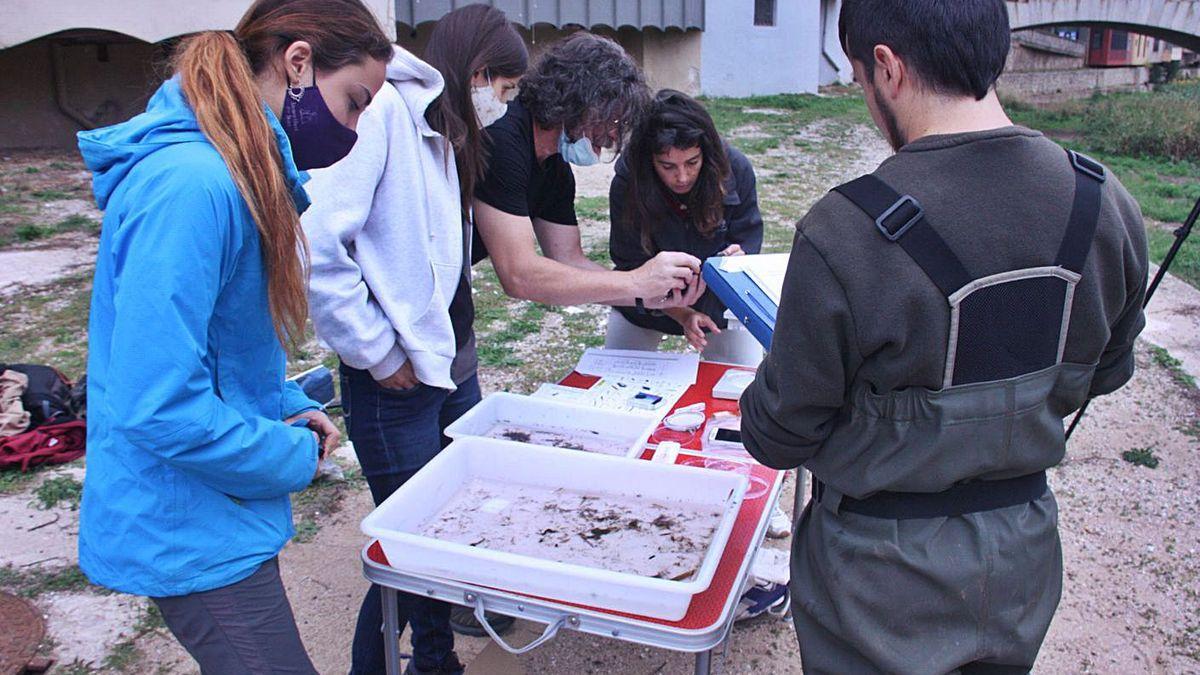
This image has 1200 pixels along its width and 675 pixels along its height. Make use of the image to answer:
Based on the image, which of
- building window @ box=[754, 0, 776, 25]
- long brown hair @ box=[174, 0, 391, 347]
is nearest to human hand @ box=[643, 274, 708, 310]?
long brown hair @ box=[174, 0, 391, 347]

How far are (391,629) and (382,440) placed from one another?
1.34 ft

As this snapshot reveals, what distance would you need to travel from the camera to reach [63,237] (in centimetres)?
719

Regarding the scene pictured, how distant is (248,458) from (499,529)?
59 cm

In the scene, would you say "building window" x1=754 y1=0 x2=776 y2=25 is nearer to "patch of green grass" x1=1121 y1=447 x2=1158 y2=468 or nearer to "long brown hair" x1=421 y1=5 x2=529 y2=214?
"patch of green grass" x1=1121 y1=447 x2=1158 y2=468

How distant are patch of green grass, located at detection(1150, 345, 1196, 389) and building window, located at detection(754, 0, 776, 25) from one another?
49.5ft

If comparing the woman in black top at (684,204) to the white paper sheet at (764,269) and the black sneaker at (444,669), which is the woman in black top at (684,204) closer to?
the white paper sheet at (764,269)

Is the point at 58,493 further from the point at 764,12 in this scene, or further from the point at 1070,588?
the point at 764,12

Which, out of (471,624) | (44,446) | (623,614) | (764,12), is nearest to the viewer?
(623,614)

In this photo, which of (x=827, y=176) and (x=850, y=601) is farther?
(x=827, y=176)

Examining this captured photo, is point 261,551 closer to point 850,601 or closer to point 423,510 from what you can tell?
point 423,510

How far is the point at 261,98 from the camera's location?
1311 millimetres

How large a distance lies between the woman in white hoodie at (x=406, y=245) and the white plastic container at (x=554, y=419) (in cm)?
9

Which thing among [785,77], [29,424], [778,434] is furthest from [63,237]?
[785,77]

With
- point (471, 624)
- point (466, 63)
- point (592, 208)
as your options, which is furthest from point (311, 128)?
point (592, 208)
